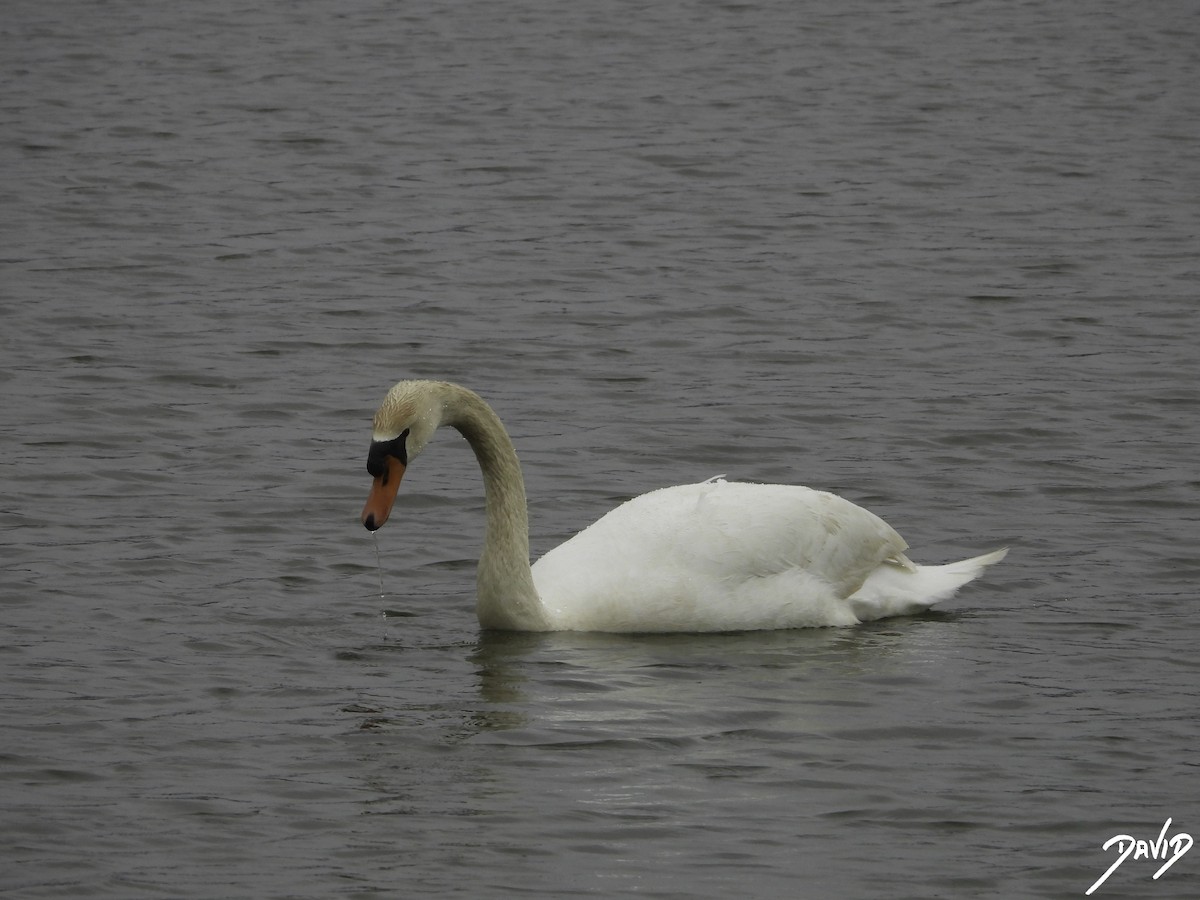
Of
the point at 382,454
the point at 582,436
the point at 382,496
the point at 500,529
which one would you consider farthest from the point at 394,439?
the point at 582,436

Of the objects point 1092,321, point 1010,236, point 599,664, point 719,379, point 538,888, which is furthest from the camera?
point 1010,236

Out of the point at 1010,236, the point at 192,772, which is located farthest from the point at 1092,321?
the point at 192,772

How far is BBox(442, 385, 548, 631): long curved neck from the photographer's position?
34.1 feet

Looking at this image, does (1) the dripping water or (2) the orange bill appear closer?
(2) the orange bill

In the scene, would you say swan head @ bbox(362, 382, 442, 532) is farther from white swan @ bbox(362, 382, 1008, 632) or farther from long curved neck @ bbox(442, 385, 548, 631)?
long curved neck @ bbox(442, 385, 548, 631)

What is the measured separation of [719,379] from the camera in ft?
49.5

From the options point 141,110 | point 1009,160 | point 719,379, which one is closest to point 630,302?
point 719,379

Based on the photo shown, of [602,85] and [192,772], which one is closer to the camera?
[192,772]

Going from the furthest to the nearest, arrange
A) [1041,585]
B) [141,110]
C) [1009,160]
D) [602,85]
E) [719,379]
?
[602,85], [141,110], [1009,160], [719,379], [1041,585]

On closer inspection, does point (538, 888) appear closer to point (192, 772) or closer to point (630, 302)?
point (192, 772)

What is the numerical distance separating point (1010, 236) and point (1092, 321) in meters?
2.75
